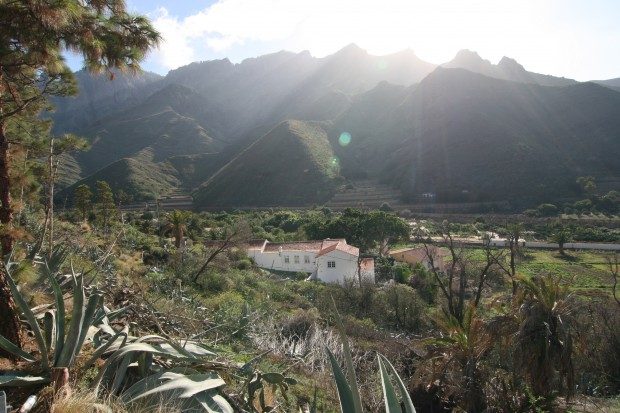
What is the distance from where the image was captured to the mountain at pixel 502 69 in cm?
12850

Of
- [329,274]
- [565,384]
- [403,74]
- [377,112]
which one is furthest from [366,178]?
[403,74]

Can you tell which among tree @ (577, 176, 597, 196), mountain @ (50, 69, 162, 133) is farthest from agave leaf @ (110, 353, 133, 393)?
mountain @ (50, 69, 162, 133)

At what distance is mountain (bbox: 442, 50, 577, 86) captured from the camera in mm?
128500

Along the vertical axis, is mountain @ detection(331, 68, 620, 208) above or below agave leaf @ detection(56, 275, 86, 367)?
above

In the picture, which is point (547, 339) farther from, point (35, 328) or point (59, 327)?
point (35, 328)

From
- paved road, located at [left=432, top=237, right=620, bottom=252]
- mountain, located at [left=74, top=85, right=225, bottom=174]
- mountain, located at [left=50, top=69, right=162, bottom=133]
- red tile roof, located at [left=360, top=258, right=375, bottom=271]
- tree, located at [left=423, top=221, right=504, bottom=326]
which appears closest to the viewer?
tree, located at [left=423, top=221, right=504, bottom=326]

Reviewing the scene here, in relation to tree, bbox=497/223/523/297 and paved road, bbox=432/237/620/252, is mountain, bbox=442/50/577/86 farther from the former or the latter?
tree, bbox=497/223/523/297

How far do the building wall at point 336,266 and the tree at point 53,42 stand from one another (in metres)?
24.2

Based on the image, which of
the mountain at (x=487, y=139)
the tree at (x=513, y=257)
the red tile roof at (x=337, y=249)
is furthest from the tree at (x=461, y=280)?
the mountain at (x=487, y=139)

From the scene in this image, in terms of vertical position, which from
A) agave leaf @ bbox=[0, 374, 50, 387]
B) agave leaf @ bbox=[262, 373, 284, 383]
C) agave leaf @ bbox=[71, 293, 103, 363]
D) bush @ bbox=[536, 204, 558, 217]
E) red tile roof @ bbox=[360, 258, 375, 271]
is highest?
agave leaf @ bbox=[71, 293, 103, 363]

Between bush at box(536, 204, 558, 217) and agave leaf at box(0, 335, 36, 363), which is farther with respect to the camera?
bush at box(536, 204, 558, 217)

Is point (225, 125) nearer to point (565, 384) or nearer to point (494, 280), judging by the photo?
point (494, 280)

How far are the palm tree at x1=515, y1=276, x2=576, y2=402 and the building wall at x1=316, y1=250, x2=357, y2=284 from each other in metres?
21.3

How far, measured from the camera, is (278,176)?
232 feet
